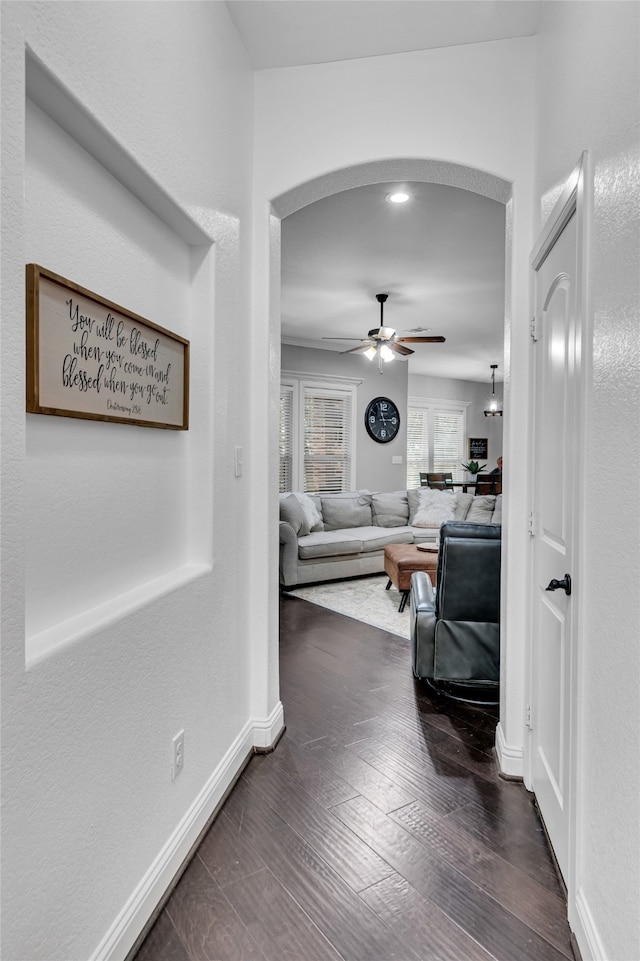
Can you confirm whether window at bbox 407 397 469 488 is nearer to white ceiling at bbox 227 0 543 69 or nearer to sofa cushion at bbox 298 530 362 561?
sofa cushion at bbox 298 530 362 561

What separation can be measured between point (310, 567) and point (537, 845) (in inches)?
152

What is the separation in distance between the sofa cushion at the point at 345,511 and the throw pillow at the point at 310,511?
15 cm

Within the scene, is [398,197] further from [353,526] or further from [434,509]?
[434,509]

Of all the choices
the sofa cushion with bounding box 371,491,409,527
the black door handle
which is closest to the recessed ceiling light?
the black door handle

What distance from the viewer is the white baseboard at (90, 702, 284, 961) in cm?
134

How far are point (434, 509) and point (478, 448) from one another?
17.2ft

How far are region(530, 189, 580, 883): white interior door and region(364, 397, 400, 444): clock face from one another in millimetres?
5760

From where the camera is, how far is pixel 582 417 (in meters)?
1.44

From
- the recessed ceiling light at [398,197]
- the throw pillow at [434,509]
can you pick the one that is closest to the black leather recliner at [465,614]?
the recessed ceiling light at [398,197]

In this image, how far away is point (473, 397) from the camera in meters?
11.5

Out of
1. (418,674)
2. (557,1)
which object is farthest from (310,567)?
(557,1)

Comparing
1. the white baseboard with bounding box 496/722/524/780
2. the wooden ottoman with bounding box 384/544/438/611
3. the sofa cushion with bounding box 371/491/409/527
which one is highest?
the sofa cushion with bounding box 371/491/409/527

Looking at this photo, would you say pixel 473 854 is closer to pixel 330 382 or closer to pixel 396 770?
pixel 396 770

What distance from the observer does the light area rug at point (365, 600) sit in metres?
4.40
